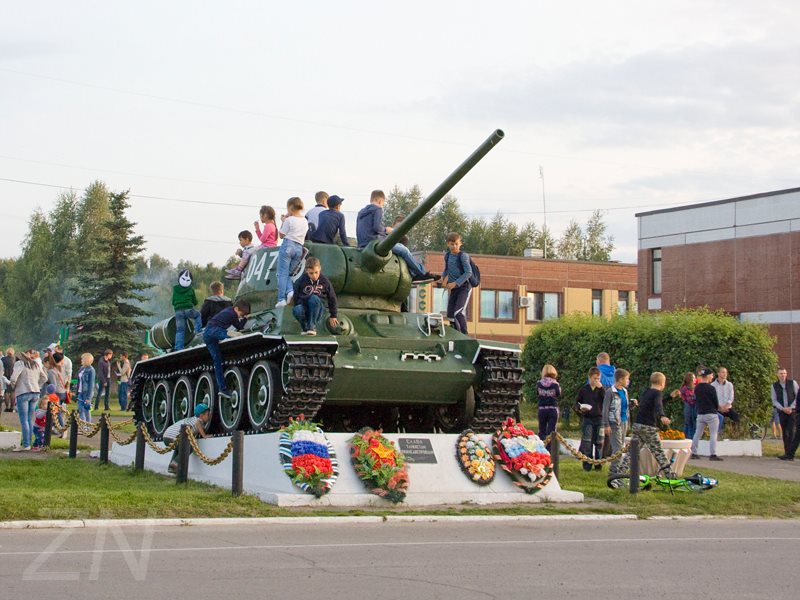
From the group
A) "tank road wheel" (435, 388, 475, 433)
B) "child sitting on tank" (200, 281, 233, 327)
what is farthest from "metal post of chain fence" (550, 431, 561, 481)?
"child sitting on tank" (200, 281, 233, 327)

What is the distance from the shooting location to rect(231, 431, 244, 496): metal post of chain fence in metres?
14.1

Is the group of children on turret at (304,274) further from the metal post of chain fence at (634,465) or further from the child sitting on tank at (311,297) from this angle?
the metal post of chain fence at (634,465)

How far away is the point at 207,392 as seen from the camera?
1912 cm

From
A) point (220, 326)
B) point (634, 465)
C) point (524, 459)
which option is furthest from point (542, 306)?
point (524, 459)

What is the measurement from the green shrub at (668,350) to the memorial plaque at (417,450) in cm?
1197

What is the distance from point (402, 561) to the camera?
9.94m

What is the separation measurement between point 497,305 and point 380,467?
39215mm

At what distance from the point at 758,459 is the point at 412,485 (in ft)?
32.5

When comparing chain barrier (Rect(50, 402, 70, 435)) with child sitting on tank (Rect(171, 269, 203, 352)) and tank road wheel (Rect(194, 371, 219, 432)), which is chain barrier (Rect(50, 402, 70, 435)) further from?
tank road wheel (Rect(194, 371, 219, 432))

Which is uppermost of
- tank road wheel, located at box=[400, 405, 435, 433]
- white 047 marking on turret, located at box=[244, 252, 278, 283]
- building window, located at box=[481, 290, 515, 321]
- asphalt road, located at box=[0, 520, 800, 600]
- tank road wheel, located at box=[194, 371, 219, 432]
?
building window, located at box=[481, 290, 515, 321]

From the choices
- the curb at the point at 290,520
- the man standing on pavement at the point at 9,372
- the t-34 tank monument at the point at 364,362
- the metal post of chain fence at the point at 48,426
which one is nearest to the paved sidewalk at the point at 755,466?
the t-34 tank monument at the point at 364,362

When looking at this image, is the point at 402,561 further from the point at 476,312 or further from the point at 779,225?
the point at 476,312

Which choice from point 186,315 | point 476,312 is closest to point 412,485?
point 186,315

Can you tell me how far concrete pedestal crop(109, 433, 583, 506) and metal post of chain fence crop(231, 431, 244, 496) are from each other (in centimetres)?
28
